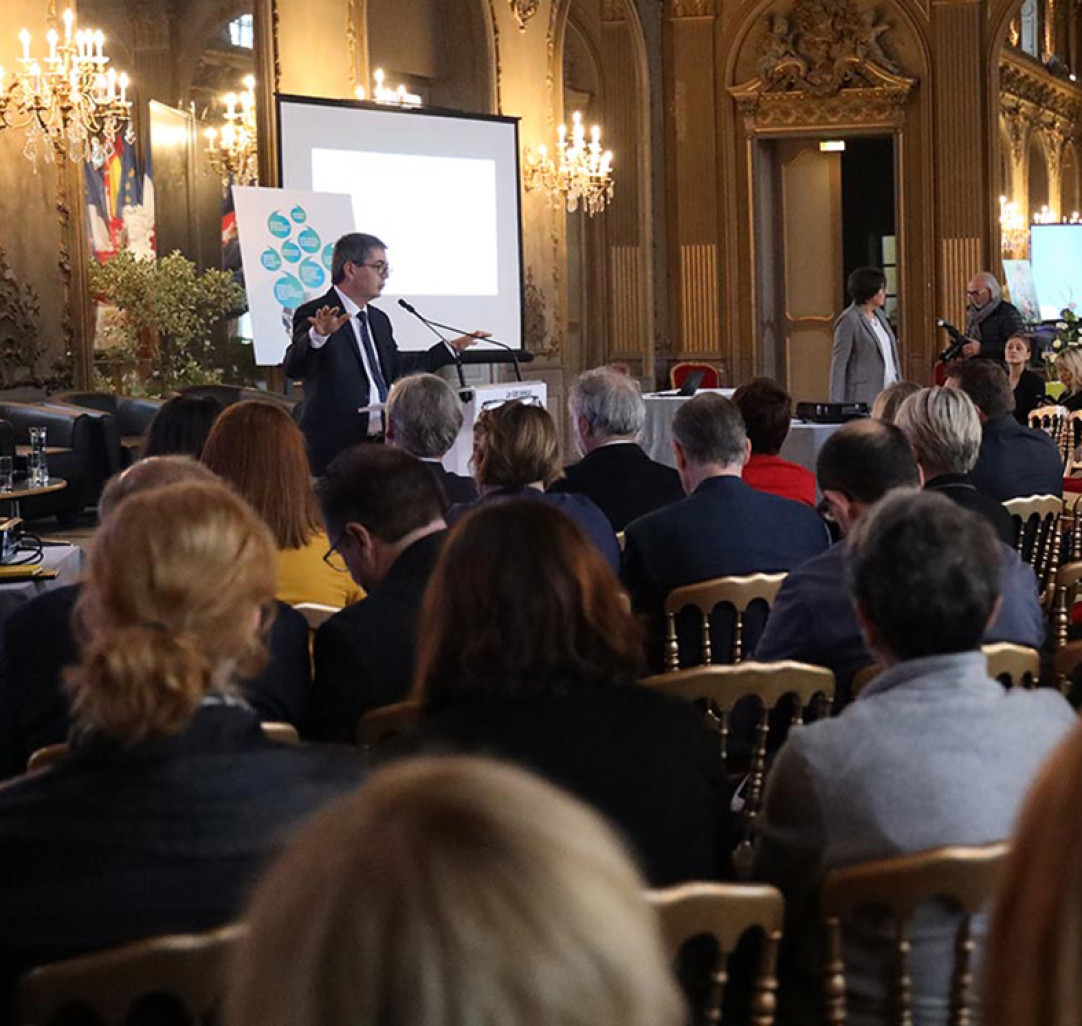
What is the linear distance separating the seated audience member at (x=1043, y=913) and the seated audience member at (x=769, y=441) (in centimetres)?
439

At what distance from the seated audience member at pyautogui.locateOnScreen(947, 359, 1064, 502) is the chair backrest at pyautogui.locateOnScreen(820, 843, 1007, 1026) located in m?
3.81

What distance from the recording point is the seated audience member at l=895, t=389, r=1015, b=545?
4602mm

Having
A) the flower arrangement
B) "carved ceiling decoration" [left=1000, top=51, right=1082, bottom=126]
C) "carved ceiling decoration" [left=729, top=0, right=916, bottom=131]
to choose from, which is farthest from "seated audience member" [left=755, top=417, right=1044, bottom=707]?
"carved ceiling decoration" [left=1000, top=51, right=1082, bottom=126]

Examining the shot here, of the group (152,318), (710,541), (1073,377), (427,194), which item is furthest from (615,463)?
(152,318)

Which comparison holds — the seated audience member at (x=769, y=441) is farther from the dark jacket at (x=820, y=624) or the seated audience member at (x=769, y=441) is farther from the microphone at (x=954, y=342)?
the microphone at (x=954, y=342)

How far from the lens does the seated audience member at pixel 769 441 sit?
5.38 meters

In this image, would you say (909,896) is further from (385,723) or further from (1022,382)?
(1022,382)

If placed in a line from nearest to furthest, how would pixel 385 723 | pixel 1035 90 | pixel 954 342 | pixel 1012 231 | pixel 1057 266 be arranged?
pixel 385 723 → pixel 954 342 → pixel 1057 266 → pixel 1012 231 → pixel 1035 90

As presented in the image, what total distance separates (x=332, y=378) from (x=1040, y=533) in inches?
117

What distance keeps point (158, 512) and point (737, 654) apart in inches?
83.3

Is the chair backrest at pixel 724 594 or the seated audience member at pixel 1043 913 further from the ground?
the seated audience member at pixel 1043 913

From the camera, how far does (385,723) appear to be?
2.74 m

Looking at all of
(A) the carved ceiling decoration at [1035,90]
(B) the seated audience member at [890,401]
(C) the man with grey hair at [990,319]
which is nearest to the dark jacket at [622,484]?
(B) the seated audience member at [890,401]

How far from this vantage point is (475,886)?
0.79 meters
